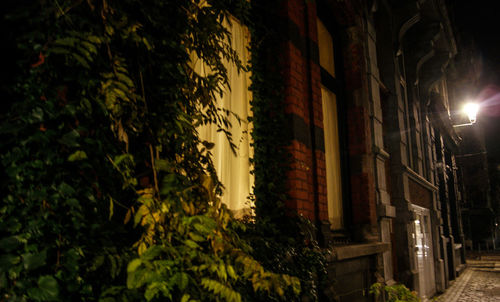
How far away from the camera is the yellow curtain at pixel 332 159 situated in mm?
5254

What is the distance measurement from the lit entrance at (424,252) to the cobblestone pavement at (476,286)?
397 millimetres

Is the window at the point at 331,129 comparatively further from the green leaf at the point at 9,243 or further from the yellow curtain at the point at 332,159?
the green leaf at the point at 9,243

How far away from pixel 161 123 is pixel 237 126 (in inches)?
63.7

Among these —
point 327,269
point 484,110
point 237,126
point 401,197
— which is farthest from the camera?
point 484,110

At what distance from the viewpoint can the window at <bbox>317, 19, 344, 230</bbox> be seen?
529 centimetres

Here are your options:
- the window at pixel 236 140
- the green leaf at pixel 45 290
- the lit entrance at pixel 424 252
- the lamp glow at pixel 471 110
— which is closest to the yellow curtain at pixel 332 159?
the window at pixel 236 140

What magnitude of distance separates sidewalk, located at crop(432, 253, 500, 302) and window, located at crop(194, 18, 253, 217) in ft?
15.2

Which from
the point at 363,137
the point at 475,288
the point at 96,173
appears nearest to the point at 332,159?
the point at 363,137

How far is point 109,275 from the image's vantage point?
1.75 meters

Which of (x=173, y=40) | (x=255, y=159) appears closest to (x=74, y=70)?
(x=173, y=40)

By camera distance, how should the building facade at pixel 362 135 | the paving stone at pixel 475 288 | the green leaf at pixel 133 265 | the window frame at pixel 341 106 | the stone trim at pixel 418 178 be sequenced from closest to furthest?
the green leaf at pixel 133 265
the building facade at pixel 362 135
the window frame at pixel 341 106
the stone trim at pixel 418 178
the paving stone at pixel 475 288

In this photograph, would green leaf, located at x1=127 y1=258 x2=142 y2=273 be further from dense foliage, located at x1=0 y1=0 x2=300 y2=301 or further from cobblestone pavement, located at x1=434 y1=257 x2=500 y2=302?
cobblestone pavement, located at x1=434 y1=257 x2=500 y2=302

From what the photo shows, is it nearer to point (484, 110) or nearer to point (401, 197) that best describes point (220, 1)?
point (401, 197)

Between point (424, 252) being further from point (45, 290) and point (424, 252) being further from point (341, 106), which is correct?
point (45, 290)
